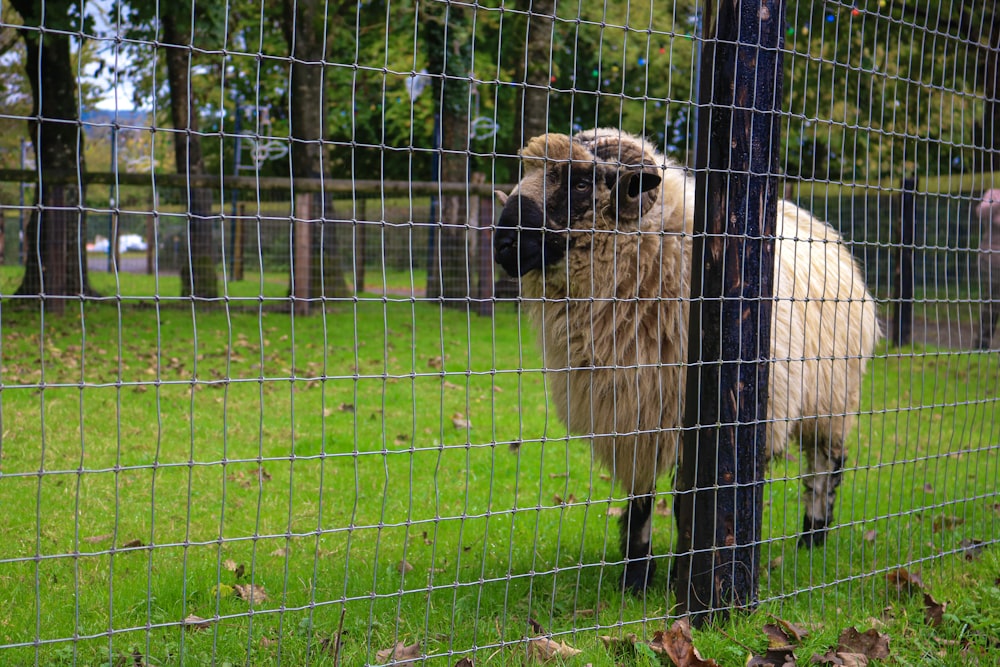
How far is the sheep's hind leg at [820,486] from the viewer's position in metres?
5.09

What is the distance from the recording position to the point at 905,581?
4043mm

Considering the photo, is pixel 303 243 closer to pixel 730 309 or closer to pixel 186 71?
pixel 186 71

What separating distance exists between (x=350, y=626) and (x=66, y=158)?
11.9 meters

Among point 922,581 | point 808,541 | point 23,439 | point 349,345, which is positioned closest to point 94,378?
point 23,439

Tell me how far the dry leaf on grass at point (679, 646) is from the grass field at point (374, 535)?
0.26 feet

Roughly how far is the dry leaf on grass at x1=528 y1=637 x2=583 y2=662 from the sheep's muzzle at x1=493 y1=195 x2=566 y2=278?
1.57 m

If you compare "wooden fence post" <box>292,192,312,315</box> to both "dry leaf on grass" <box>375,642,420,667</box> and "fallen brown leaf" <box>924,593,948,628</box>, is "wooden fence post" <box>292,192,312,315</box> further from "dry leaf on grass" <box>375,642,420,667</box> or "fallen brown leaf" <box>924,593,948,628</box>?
"fallen brown leaf" <box>924,593,948,628</box>

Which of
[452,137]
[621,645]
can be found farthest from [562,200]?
[452,137]

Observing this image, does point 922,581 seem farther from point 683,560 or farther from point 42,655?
point 42,655

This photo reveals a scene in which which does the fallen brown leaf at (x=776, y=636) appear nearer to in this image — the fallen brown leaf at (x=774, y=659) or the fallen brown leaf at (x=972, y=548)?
the fallen brown leaf at (x=774, y=659)

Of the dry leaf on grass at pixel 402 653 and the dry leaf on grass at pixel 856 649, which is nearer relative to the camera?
the dry leaf on grass at pixel 402 653

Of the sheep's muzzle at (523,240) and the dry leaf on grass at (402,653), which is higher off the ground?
the sheep's muzzle at (523,240)

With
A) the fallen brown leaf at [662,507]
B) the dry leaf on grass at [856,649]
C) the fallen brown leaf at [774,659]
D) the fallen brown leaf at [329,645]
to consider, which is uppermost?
the fallen brown leaf at [329,645]

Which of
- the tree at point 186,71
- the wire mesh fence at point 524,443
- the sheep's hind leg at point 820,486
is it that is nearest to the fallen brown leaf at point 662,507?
the wire mesh fence at point 524,443
